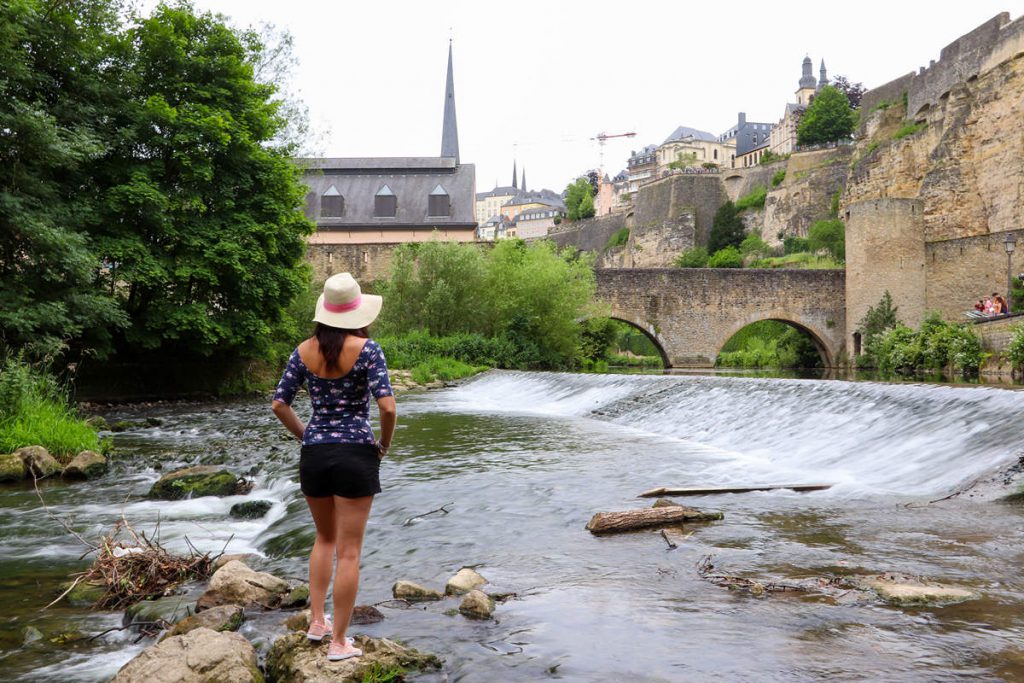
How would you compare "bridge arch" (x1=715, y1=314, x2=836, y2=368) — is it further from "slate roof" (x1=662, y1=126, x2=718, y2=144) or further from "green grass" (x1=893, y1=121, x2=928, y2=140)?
"slate roof" (x1=662, y1=126, x2=718, y2=144)

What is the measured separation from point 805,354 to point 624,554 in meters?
35.5

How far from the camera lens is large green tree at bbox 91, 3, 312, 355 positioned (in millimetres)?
16266

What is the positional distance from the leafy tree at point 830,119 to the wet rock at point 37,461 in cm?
6582

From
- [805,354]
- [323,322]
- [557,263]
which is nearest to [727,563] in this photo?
[323,322]

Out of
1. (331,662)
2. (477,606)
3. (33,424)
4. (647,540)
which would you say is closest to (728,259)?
(33,424)

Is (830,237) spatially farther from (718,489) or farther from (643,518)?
(643,518)

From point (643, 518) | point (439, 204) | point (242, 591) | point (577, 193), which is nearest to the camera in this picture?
point (242, 591)

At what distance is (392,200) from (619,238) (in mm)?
31182

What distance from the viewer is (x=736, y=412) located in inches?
466

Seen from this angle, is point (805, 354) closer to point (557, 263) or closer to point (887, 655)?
point (557, 263)

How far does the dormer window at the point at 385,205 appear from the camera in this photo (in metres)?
43.4

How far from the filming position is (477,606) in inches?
157

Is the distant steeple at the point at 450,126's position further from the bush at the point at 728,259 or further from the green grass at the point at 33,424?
the green grass at the point at 33,424

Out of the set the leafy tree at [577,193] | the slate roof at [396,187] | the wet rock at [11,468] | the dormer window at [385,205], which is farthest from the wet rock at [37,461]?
the leafy tree at [577,193]
